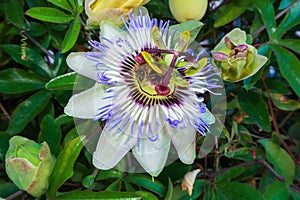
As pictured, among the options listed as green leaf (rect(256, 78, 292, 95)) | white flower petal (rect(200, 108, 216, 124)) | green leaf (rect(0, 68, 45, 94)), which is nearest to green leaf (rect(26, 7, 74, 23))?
green leaf (rect(0, 68, 45, 94))

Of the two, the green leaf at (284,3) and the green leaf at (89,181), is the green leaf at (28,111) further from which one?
the green leaf at (284,3)

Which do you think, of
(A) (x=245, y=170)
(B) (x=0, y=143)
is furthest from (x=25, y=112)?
(A) (x=245, y=170)

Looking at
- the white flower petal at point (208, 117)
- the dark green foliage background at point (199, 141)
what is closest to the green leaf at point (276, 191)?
the dark green foliage background at point (199, 141)

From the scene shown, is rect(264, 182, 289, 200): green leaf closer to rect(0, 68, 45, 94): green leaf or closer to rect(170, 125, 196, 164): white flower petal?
rect(170, 125, 196, 164): white flower petal

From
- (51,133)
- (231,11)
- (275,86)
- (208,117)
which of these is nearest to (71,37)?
(51,133)

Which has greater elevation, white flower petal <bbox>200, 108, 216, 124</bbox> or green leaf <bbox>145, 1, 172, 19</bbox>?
green leaf <bbox>145, 1, 172, 19</bbox>
